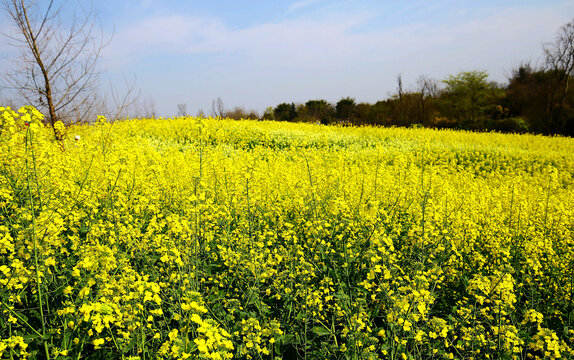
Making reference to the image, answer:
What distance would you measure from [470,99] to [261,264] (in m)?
38.0

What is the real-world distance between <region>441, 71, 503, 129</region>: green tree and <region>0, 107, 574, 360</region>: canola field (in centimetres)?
2980

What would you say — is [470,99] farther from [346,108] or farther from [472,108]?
[346,108]

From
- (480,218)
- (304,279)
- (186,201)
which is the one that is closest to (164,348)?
(304,279)

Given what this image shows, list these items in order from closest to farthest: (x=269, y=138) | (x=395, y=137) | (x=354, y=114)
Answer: (x=269, y=138), (x=395, y=137), (x=354, y=114)

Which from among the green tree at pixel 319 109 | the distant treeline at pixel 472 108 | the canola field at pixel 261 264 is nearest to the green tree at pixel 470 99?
the distant treeline at pixel 472 108

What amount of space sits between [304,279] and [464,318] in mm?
1295

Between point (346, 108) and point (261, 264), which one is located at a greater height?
point (346, 108)

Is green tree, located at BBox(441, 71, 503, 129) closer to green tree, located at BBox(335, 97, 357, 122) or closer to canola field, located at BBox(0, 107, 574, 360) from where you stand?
green tree, located at BBox(335, 97, 357, 122)

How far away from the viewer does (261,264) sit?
2.95 m

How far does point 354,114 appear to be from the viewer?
117ft

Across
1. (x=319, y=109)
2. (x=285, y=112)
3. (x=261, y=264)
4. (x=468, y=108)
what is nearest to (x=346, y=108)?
(x=319, y=109)

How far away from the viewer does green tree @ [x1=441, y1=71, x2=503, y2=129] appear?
108ft

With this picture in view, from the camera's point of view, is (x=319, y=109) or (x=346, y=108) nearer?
(x=346, y=108)

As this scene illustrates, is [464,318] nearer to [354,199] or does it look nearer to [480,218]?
[354,199]
